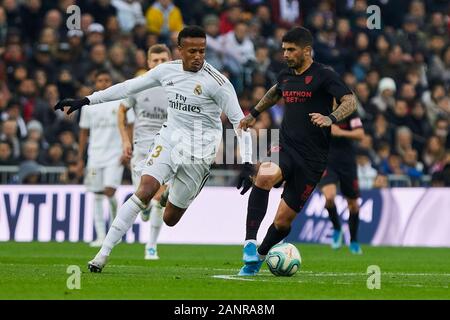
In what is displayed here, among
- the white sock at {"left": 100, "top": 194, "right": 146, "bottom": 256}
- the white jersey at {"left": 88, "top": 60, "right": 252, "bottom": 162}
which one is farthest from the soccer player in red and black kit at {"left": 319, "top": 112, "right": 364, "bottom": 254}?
the white sock at {"left": 100, "top": 194, "right": 146, "bottom": 256}

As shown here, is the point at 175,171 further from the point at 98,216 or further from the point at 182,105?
the point at 98,216

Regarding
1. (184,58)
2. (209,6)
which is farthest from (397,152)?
(184,58)

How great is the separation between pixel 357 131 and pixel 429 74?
9173 millimetres

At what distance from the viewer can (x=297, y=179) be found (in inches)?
484

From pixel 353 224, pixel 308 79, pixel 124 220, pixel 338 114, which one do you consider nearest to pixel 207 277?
pixel 124 220

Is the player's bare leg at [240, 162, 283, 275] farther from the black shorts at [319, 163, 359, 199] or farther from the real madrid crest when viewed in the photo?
the black shorts at [319, 163, 359, 199]

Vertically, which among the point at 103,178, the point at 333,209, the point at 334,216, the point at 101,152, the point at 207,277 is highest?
the point at 101,152

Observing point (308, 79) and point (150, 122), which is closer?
point (308, 79)

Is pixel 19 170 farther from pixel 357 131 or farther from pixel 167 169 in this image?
pixel 167 169

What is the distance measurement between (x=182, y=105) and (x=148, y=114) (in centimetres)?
362

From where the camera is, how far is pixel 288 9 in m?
26.8

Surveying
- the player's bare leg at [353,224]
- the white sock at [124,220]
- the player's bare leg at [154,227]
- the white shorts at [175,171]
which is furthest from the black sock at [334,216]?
the white sock at [124,220]

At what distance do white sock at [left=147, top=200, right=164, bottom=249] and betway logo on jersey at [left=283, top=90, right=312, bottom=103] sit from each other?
164 inches

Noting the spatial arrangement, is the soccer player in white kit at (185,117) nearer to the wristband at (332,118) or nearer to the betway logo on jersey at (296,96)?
the betway logo on jersey at (296,96)
